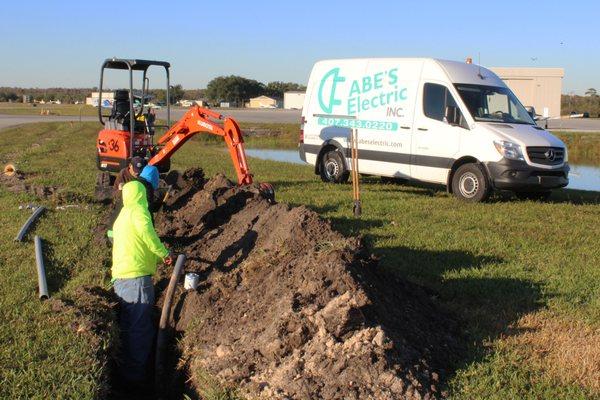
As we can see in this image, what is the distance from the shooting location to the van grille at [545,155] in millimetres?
12359

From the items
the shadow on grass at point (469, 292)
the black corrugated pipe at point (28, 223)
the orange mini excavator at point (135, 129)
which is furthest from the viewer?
the orange mini excavator at point (135, 129)

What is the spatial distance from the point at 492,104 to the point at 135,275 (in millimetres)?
9161

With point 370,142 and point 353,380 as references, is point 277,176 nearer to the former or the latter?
point 370,142

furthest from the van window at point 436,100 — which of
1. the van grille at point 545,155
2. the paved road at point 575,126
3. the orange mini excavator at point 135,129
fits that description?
the paved road at point 575,126

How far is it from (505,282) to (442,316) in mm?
1642

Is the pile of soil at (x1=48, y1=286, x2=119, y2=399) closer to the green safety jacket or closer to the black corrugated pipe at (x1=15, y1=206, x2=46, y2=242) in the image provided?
the green safety jacket

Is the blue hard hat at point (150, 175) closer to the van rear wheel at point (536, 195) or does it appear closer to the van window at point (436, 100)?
the van window at point (436, 100)

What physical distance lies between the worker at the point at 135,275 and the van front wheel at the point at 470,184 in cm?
771

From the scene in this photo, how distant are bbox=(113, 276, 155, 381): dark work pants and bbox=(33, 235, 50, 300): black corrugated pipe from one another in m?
0.69

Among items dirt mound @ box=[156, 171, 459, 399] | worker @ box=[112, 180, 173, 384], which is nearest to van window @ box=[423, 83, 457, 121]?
dirt mound @ box=[156, 171, 459, 399]

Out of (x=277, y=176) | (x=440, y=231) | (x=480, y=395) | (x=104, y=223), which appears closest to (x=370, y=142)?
(x=277, y=176)

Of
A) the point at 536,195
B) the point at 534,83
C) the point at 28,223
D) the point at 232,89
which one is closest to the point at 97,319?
the point at 28,223

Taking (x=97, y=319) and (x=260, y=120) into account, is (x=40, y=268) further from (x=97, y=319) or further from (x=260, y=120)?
(x=260, y=120)

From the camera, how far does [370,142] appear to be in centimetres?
1457
